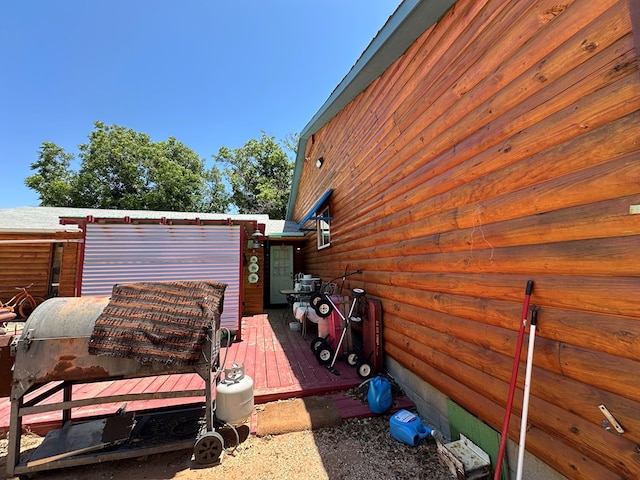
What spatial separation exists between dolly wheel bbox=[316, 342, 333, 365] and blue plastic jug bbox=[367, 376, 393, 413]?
1.18 meters

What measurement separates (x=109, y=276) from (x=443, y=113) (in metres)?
6.31

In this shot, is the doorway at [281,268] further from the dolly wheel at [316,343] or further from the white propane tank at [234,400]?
the white propane tank at [234,400]

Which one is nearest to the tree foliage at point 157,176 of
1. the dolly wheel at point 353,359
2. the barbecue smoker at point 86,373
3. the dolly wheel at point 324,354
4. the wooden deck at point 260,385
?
the wooden deck at point 260,385

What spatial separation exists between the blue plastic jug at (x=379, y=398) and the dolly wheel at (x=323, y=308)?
4.16 ft

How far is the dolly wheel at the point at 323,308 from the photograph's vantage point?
13.2ft

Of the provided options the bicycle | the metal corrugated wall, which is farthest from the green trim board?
the bicycle

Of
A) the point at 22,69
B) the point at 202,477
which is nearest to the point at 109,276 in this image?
the point at 202,477

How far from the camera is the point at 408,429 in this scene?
8.20ft

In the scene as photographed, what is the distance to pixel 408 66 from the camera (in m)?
3.43

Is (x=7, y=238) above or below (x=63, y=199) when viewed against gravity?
below

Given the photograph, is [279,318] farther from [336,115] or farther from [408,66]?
[408,66]

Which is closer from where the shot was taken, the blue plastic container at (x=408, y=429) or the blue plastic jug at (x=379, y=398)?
the blue plastic container at (x=408, y=429)

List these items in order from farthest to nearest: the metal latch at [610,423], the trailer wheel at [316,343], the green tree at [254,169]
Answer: the green tree at [254,169], the trailer wheel at [316,343], the metal latch at [610,423]

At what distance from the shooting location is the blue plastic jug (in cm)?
292
